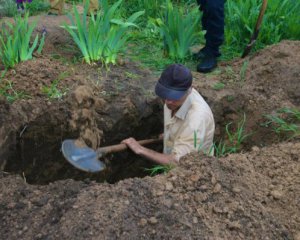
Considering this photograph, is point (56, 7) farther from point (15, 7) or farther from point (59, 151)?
point (59, 151)

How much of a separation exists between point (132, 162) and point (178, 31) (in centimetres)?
113

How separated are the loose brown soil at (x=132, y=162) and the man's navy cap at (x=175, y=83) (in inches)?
21.6

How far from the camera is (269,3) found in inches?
167

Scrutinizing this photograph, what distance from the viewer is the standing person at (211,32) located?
3.60 meters

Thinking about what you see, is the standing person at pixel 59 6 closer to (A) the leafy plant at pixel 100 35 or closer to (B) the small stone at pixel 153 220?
(A) the leafy plant at pixel 100 35

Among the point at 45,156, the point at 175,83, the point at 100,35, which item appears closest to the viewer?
the point at 175,83

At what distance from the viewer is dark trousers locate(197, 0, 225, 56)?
358cm

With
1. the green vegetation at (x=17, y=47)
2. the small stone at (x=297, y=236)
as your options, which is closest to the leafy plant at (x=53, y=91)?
the green vegetation at (x=17, y=47)

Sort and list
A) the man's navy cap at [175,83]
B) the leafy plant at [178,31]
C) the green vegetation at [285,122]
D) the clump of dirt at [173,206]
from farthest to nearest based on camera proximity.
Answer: the leafy plant at [178,31] → the green vegetation at [285,122] → the man's navy cap at [175,83] → the clump of dirt at [173,206]

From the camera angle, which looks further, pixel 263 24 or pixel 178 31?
pixel 263 24

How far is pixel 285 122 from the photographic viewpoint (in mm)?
3104


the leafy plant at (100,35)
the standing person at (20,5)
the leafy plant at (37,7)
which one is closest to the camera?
the leafy plant at (100,35)

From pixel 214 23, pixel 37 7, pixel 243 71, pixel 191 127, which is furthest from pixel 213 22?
pixel 37 7

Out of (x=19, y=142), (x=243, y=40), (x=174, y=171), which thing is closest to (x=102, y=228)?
(x=174, y=171)
